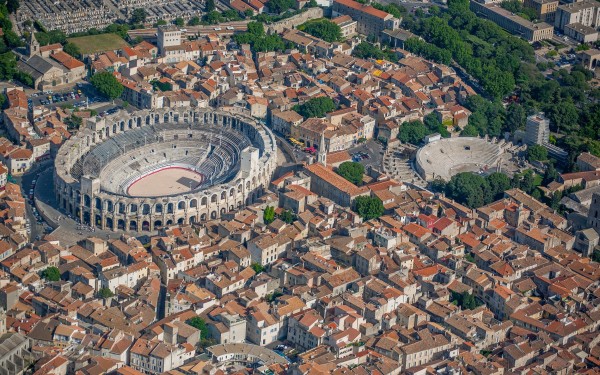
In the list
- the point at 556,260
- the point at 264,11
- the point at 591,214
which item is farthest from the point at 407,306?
the point at 264,11

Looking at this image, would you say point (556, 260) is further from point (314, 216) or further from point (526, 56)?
point (526, 56)

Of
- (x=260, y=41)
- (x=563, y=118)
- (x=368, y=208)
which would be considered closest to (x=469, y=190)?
(x=368, y=208)

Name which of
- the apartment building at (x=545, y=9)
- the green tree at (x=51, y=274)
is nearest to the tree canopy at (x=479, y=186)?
the green tree at (x=51, y=274)

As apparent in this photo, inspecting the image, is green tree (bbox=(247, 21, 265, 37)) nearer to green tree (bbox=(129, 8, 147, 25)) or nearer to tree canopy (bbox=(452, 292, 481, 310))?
green tree (bbox=(129, 8, 147, 25))

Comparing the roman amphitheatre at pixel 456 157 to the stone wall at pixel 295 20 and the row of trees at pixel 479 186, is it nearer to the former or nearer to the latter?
the row of trees at pixel 479 186

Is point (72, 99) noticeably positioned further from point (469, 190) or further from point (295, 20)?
point (469, 190)
